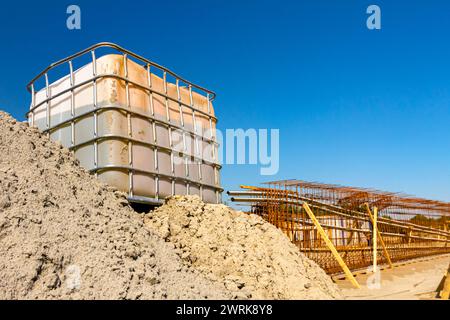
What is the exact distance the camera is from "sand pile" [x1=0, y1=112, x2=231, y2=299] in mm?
4113

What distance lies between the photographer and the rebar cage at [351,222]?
9.52 meters

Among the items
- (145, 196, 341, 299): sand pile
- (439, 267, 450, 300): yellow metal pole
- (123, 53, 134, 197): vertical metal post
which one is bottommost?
(439, 267, 450, 300): yellow metal pole

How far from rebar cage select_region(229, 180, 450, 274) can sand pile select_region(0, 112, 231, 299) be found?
414 centimetres

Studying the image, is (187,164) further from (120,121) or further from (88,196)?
(88,196)

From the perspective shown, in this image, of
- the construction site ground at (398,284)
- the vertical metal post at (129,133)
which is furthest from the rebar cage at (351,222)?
the vertical metal post at (129,133)

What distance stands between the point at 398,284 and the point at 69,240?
8.42 meters

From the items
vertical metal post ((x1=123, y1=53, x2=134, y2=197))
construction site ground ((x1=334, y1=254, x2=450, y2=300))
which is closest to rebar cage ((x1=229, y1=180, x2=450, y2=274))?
construction site ground ((x1=334, y1=254, x2=450, y2=300))

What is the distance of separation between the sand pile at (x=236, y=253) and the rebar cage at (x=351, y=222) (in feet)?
5.23

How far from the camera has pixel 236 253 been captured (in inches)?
259

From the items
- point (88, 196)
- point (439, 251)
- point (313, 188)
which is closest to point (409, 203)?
point (439, 251)

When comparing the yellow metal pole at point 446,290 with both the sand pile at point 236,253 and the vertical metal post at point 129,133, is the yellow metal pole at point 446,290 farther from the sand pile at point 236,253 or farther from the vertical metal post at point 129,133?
the vertical metal post at point 129,133

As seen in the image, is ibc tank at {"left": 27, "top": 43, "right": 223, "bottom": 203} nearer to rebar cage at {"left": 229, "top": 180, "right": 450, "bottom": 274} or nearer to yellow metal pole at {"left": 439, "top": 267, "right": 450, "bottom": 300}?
rebar cage at {"left": 229, "top": 180, "right": 450, "bottom": 274}

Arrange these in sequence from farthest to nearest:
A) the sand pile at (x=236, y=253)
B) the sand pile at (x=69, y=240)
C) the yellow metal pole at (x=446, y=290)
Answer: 1. the yellow metal pole at (x=446, y=290)
2. the sand pile at (x=236, y=253)
3. the sand pile at (x=69, y=240)

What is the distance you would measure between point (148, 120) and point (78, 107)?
1.26m
